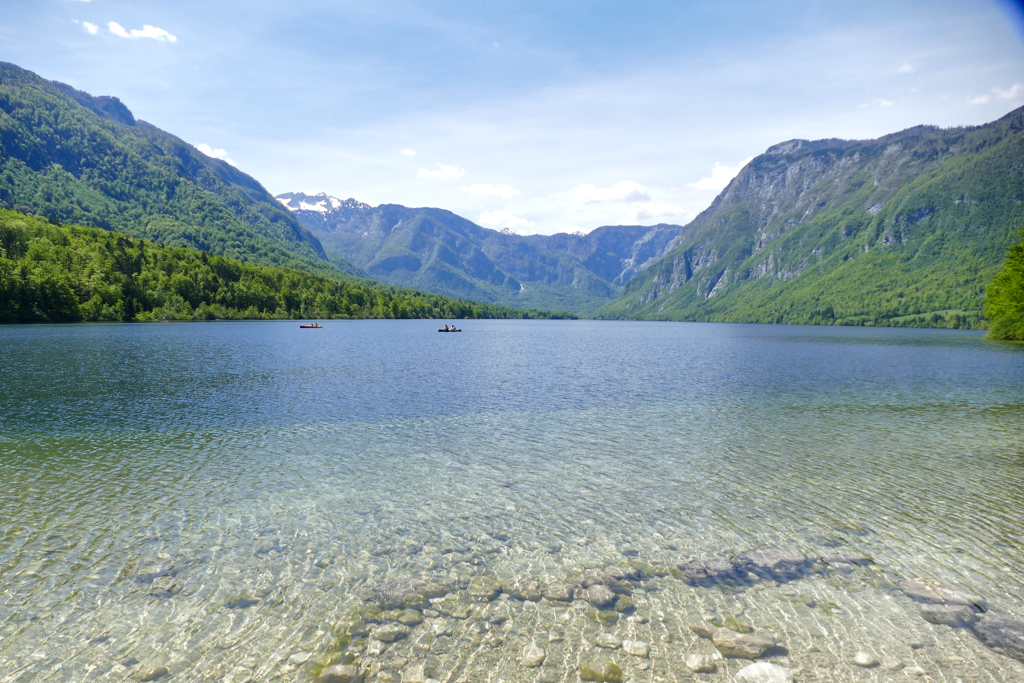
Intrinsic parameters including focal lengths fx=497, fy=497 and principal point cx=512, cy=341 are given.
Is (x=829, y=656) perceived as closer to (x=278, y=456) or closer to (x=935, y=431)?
(x=278, y=456)

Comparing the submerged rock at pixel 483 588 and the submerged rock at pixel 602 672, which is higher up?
the submerged rock at pixel 602 672

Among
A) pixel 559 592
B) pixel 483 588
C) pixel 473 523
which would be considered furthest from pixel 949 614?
pixel 473 523

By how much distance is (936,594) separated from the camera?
11.8m

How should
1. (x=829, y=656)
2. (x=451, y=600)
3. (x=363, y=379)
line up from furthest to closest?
1. (x=363, y=379)
2. (x=451, y=600)
3. (x=829, y=656)

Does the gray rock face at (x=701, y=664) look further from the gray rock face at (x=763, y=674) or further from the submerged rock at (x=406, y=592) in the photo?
the submerged rock at (x=406, y=592)

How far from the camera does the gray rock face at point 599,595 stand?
11.5 meters

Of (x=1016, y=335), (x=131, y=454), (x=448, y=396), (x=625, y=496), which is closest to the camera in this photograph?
(x=625, y=496)

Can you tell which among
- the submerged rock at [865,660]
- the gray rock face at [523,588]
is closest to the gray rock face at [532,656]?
the gray rock face at [523,588]

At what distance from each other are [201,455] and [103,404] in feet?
55.7

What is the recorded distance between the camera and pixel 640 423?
31.5 meters

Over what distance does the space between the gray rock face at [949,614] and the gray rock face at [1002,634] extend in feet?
0.62

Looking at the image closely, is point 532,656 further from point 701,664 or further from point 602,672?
point 701,664

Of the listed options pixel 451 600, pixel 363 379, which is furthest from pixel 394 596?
pixel 363 379

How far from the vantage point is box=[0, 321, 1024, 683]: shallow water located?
9734mm
